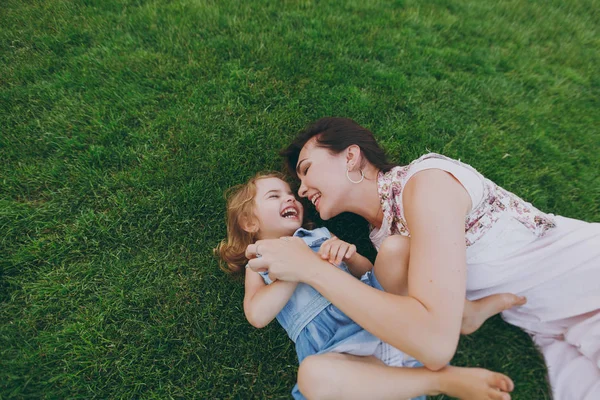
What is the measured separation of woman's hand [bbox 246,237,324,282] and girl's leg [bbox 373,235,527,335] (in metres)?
0.41

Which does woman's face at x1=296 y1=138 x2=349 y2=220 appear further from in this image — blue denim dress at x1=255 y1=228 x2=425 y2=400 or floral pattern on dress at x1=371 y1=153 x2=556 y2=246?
Result: blue denim dress at x1=255 y1=228 x2=425 y2=400

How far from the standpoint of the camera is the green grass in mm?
2428

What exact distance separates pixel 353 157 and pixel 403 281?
34.8 inches

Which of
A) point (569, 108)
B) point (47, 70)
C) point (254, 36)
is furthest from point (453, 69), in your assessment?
point (47, 70)

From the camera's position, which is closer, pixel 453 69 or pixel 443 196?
pixel 443 196

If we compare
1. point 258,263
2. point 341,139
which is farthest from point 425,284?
point 341,139

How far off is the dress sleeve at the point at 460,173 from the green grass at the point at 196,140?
1059 mm

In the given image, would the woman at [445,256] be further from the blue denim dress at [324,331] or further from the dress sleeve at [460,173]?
the blue denim dress at [324,331]

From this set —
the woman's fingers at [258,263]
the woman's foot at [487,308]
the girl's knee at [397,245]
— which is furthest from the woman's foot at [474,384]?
the woman's fingers at [258,263]

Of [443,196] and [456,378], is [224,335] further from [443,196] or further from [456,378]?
[443,196]

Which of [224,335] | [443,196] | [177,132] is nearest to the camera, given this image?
[443,196]

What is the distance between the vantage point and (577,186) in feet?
10.9

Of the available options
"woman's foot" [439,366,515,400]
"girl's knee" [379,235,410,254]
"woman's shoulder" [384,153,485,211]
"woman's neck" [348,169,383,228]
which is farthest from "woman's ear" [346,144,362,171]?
"woman's foot" [439,366,515,400]

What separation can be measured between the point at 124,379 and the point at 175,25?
3.40m
